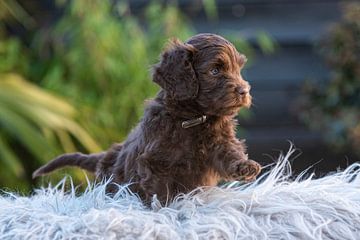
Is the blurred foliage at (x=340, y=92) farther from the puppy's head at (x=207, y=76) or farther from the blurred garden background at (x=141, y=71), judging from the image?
the puppy's head at (x=207, y=76)

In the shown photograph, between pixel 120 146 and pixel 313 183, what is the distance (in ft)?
0.89

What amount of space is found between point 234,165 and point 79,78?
5.36 ft

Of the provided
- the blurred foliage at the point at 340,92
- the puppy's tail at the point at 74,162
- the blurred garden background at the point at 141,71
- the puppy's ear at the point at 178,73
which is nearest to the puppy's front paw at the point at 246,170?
the puppy's ear at the point at 178,73

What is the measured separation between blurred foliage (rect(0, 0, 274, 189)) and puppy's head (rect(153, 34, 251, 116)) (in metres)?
1.26

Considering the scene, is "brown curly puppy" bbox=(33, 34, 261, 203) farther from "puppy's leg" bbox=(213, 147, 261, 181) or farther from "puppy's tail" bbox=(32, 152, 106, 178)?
"puppy's tail" bbox=(32, 152, 106, 178)

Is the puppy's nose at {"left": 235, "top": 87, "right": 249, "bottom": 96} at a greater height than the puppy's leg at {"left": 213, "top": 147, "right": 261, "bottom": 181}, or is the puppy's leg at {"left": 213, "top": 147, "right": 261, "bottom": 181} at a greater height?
the puppy's nose at {"left": 235, "top": 87, "right": 249, "bottom": 96}

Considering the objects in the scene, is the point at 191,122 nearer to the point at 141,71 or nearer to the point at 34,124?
the point at 34,124

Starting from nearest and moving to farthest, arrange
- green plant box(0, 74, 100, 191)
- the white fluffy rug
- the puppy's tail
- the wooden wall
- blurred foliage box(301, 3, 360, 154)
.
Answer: the white fluffy rug → the puppy's tail → green plant box(0, 74, 100, 191) → blurred foliage box(301, 3, 360, 154) → the wooden wall

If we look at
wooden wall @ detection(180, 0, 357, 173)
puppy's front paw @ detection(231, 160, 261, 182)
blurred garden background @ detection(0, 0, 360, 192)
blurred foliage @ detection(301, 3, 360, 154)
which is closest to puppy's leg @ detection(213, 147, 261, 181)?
puppy's front paw @ detection(231, 160, 261, 182)

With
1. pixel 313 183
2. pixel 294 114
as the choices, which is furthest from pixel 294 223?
pixel 294 114

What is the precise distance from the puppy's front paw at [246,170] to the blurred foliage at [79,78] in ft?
4.31

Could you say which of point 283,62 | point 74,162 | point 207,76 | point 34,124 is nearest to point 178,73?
point 207,76

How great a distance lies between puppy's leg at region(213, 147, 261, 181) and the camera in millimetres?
942

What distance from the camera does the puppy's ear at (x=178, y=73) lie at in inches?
38.9
